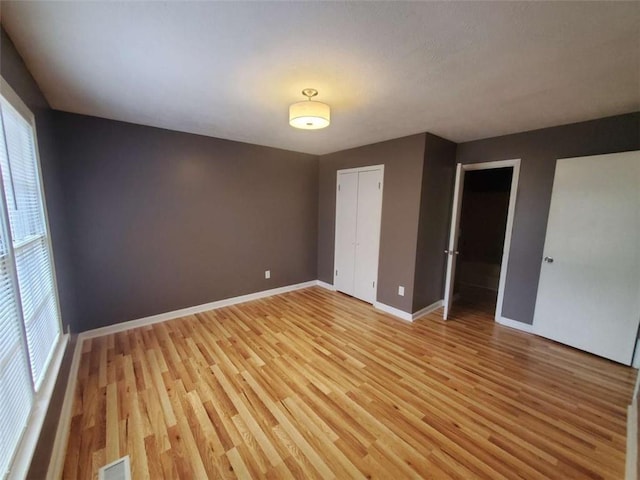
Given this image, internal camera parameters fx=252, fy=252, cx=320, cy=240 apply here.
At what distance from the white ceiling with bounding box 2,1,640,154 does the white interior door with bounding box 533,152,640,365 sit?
56 cm

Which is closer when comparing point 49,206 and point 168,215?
point 49,206

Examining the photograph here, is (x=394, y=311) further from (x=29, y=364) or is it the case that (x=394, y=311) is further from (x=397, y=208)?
(x=29, y=364)

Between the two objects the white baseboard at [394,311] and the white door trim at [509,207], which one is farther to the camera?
the white baseboard at [394,311]

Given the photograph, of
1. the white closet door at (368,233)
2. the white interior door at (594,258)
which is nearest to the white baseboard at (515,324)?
the white interior door at (594,258)

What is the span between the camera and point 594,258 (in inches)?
97.6

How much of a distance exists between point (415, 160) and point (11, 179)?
3340 millimetres

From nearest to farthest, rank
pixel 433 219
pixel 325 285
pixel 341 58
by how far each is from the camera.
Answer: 1. pixel 341 58
2. pixel 433 219
3. pixel 325 285

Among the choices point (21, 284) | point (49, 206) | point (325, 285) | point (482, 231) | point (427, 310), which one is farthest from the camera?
point (482, 231)

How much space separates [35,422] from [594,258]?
4333 mm

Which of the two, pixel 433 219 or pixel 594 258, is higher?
pixel 433 219

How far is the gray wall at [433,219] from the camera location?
311 cm

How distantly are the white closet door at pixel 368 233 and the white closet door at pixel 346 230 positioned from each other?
0.33ft

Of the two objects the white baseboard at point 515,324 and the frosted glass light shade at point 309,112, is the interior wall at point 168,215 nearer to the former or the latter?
the frosted glass light shade at point 309,112

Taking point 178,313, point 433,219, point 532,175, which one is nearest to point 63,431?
point 178,313
